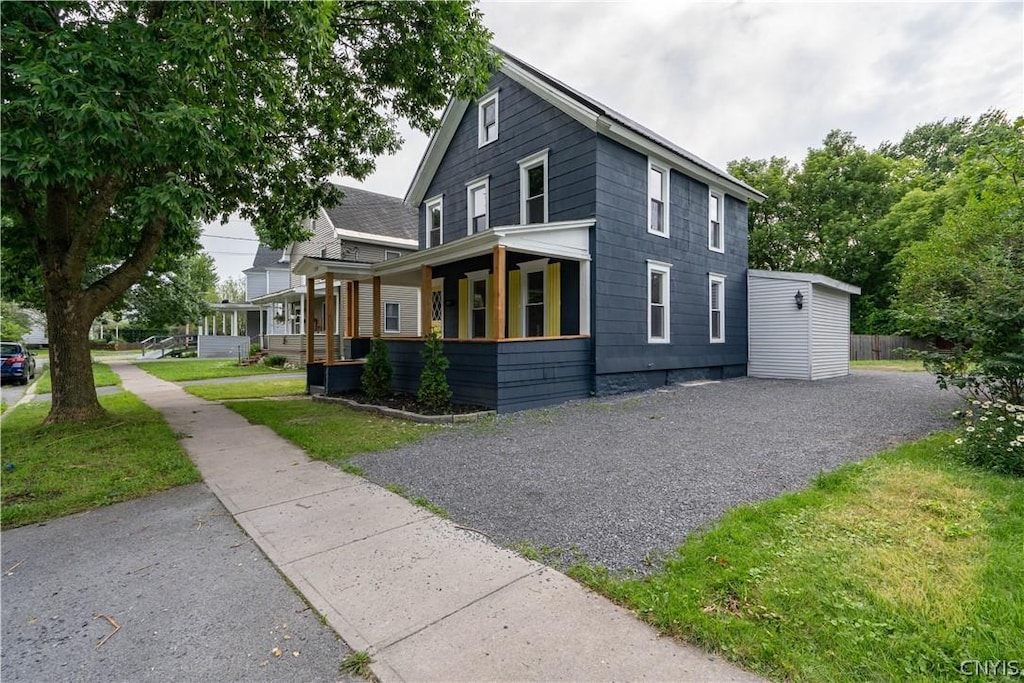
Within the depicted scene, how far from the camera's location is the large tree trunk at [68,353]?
283 inches

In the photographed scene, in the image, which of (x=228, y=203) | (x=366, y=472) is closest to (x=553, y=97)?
(x=228, y=203)

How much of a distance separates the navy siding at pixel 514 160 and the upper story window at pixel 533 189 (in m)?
0.18

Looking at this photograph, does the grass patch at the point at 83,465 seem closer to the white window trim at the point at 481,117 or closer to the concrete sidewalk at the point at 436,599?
the concrete sidewalk at the point at 436,599

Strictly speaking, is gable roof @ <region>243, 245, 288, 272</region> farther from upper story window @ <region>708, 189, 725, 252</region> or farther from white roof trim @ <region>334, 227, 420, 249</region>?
upper story window @ <region>708, 189, 725, 252</region>

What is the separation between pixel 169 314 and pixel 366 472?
26.5m

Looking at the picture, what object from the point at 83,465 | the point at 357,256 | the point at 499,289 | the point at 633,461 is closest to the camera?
the point at 633,461

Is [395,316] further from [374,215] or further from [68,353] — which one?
[68,353]

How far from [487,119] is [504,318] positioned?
6738 mm

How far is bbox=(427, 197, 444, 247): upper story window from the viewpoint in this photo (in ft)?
46.1

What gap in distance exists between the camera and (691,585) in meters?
2.50

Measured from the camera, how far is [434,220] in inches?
571

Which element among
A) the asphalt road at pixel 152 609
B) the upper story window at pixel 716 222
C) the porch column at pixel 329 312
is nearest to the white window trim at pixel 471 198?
the porch column at pixel 329 312

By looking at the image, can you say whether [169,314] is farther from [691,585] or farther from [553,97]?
[691,585]

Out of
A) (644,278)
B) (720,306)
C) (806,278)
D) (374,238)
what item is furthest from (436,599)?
(374,238)
